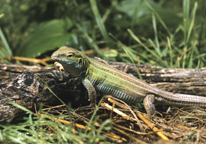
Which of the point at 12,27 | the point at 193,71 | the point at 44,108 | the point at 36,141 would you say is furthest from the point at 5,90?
the point at 12,27

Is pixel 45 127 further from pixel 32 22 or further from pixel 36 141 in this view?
pixel 32 22

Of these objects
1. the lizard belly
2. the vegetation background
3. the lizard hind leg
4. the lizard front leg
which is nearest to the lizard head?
the lizard front leg

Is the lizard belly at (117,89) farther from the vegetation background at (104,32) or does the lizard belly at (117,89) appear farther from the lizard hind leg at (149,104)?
the vegetation background at (104,32)

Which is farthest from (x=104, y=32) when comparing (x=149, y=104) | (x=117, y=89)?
(x=149, y=104)

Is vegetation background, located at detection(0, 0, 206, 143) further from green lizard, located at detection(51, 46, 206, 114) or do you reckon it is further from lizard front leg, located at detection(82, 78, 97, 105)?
lizard front leg, located at detection(82, 78, 97, 105)

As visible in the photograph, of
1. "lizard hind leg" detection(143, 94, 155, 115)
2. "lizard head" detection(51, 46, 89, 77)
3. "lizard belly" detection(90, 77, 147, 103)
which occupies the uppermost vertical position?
"lizard head" detection(51, 46, 89, 77)

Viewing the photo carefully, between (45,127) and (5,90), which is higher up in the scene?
(5,90)
